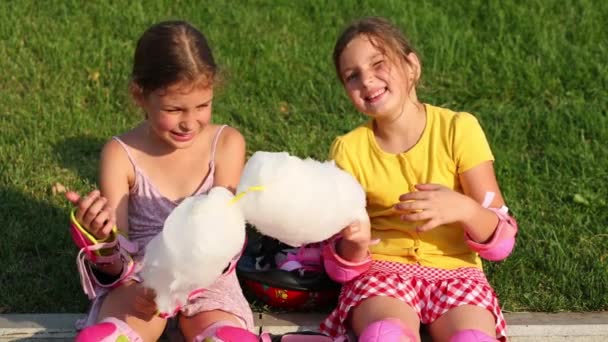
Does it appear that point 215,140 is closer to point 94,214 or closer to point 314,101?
point 94,214

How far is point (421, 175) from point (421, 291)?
467 millimetres

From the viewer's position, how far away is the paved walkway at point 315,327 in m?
3.69

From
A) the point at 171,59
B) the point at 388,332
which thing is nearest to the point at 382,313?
the point at 388,332

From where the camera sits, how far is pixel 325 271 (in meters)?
3.93

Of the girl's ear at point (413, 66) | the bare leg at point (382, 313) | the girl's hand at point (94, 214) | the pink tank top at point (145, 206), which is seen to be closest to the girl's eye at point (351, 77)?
the girl's ear at point (413, 66)

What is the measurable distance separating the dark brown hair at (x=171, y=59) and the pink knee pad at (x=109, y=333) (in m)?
0.87

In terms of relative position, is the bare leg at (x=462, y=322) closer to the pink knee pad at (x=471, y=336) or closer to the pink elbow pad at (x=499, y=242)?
the pink knee pad at (x=471, y=336)

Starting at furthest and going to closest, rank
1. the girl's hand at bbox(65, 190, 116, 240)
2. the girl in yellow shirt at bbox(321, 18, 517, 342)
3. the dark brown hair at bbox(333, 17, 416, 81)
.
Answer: the dark brown hair at bbox(333, 17, 416, 81) < the girl in yellow shirt at bbox(321, 18, 517, 342) < the girl's hand at bbox(65, 190, 116, 240)

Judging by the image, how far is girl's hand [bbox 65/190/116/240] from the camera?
130 inches

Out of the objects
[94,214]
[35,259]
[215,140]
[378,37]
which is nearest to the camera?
[94,214]

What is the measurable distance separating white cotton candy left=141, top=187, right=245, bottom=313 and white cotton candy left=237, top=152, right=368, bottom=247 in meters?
0.08

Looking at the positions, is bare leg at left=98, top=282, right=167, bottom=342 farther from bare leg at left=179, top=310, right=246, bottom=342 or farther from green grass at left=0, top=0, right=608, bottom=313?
green grass at left=0, top=0, right=608, bottom=313

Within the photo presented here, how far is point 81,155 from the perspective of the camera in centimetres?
509

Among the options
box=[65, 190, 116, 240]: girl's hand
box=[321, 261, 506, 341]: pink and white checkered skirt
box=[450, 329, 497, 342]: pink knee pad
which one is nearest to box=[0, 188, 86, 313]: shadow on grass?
box=[65, 190, 116, 240]: girl's hand
